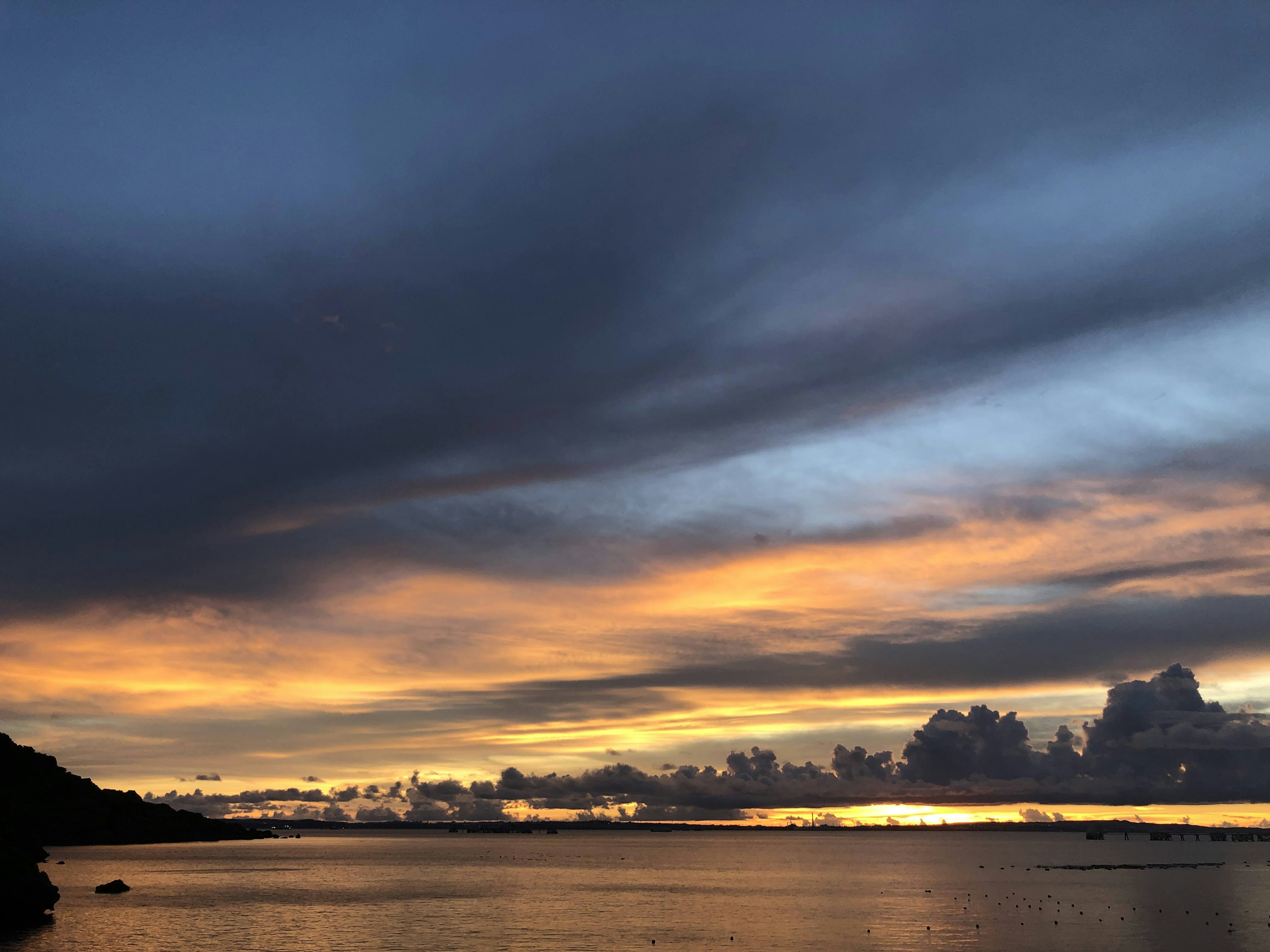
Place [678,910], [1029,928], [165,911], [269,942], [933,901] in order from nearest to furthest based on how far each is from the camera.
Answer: [269,942], [1029,928], [165,911], [678,910], [933,901]

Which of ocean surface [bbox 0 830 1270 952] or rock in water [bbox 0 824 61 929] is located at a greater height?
rock in water [bbox 0 824 61 929]

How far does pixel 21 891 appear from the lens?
400 ft

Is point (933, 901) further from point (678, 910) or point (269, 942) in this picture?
point (269, 942)

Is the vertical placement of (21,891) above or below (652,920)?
above

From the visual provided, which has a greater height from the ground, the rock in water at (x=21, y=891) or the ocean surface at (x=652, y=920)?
the rock in water at (x=21, y=891)

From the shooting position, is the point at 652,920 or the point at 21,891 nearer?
the point at 21,891

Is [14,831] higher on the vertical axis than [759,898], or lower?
higher

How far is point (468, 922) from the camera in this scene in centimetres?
13838

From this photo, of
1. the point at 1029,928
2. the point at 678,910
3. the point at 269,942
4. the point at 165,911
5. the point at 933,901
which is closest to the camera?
the point at 269,942

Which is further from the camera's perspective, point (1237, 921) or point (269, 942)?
point (1237, 921)

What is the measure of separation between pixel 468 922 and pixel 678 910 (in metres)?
39.1

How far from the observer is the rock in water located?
121 m

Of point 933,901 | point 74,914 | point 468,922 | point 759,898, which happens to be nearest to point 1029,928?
point 933,901

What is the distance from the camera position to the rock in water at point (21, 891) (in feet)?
397
